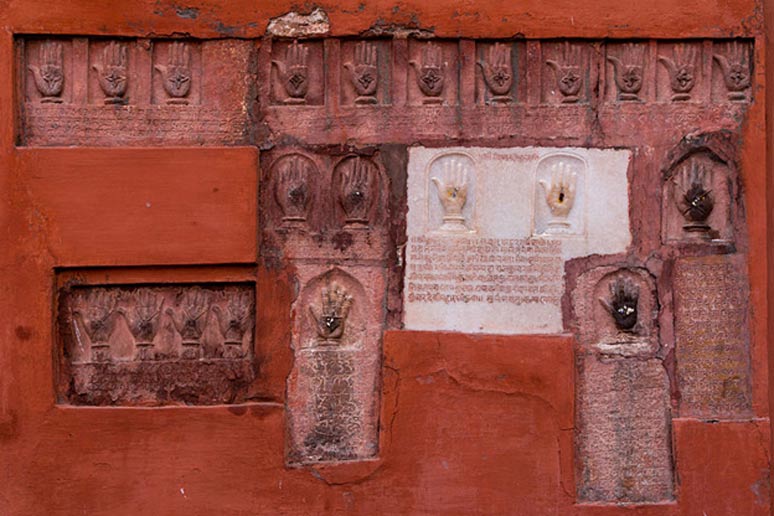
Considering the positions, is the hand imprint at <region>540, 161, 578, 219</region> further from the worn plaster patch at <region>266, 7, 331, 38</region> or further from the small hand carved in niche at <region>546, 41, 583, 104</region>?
the worn plaster patch at <region>266, 7, 331, 38</region>

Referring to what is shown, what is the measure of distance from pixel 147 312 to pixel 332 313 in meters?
1.08

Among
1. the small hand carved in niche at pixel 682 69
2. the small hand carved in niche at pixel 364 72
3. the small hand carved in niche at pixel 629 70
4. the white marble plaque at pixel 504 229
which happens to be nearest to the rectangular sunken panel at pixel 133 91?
the small hand carved in niche at pixel 364 72

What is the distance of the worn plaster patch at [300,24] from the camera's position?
18.7ft

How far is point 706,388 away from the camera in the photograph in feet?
18.6

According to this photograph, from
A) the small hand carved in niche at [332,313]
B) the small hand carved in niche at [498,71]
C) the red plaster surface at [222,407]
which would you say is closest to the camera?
the red plaster surface at [222,407]

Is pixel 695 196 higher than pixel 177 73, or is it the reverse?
pixel 177 73

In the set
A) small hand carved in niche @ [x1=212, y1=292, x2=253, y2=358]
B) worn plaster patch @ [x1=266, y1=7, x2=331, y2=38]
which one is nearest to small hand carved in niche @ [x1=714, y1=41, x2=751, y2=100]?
worn plaster patch @ [x1=266, y1=7, x2=331, y2=38]

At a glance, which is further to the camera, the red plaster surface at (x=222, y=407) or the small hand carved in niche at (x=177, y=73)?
the small hand carved in niche at (x=177, y=73)

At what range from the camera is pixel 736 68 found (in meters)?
5.73

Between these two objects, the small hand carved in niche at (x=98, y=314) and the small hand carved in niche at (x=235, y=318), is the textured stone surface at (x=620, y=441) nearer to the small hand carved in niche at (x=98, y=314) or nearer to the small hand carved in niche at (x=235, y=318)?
the small hand carved in niche at (x=235, y=318)

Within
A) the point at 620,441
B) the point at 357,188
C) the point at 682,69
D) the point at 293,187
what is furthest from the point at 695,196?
the point at 293,187

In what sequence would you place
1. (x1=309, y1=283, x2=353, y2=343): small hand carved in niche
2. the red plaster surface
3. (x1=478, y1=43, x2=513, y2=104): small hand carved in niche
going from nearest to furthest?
the red plaster surface < (x1=309, y1=283, x2=353, y2=343): small hand carved in niche < (x1=478, y1=43, x2=513, y2=104): small hand carved in niche

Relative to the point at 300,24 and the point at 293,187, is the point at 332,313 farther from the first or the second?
the point at 300,24

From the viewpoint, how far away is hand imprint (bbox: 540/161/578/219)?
18.7 ft
